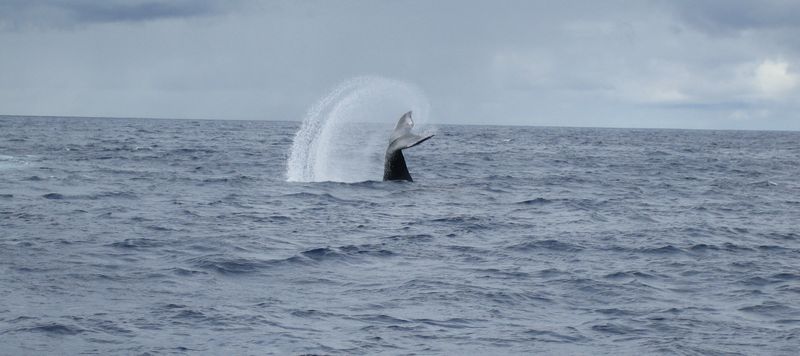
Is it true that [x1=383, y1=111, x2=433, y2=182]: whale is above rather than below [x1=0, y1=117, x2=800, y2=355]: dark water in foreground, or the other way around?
above

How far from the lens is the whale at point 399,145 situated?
2452 centimetres

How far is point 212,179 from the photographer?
31484 mm

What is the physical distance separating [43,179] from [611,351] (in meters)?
22.7

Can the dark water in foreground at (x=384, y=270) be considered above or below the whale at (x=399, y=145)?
below

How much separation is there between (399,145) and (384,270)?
34.1 feet

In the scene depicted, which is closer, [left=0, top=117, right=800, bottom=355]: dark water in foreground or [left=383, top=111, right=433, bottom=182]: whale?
[left=0, top=117, right=800, bottom=355]: dark water in foreground

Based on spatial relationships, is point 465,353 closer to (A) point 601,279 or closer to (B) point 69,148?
(A) point 601,279

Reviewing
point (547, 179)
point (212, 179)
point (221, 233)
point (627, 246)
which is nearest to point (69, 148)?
point (212, 179)

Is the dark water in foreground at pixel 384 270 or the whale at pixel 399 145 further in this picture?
the whale at pixel 399 145

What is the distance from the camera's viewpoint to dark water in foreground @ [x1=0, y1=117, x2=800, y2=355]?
10625 millimetres

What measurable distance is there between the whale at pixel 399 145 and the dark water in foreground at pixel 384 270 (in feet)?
1.68

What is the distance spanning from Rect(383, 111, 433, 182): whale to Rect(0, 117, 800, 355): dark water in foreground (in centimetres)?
51

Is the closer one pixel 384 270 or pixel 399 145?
pixel 384 270

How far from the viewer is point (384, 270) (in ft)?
48.2
